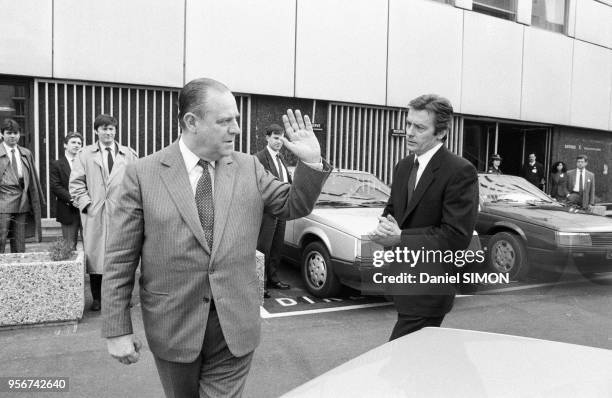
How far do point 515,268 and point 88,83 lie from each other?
736cm

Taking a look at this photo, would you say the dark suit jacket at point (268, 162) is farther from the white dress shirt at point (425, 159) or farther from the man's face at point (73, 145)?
the white dress shirt at point (425, 159)

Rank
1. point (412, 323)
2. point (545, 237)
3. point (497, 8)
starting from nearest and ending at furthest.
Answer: point (412, 323), point (545, 237), point (497, 8)

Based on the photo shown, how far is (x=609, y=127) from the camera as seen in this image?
16.9 m

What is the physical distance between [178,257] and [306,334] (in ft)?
10.2

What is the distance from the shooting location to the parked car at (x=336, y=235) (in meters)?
5.79

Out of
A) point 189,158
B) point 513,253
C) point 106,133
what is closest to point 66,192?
point 106,133

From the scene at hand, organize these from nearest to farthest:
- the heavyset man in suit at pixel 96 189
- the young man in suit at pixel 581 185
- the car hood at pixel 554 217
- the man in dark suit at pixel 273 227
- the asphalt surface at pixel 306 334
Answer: the asphalt surface at pixel 306 334, the heavyset man in suit at pixel 96 189, the man in dark suit at pixel 273 227, the car hood at pixel 554 217, the young man in suit at pixel 581 185

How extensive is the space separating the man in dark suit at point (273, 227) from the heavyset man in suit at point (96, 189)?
175 centimetres

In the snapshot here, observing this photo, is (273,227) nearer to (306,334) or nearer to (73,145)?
(306,334)

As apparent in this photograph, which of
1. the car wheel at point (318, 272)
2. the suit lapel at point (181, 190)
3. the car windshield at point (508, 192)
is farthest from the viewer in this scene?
the car windshield at point (508, 192)

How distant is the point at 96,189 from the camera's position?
219 inches

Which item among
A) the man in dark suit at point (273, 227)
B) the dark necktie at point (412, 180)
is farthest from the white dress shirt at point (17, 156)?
the dark necktie at point (412, 180)

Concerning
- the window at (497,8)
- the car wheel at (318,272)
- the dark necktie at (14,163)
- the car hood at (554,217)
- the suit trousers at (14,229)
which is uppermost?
the window at (497,8)

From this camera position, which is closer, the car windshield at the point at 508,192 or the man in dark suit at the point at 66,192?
the man in dark suit at the point at 66,192
